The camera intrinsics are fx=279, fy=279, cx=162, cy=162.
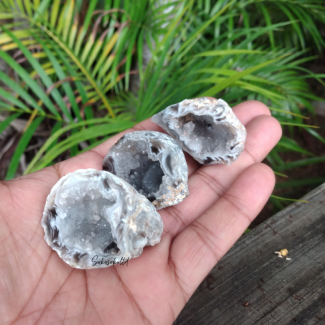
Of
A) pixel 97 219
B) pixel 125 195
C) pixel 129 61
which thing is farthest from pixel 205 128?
pixel 129 61

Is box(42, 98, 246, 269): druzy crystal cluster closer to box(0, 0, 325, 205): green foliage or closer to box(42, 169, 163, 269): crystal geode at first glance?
box(42, 169, 163, 269): crystal geode

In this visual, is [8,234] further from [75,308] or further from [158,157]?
[158,157]

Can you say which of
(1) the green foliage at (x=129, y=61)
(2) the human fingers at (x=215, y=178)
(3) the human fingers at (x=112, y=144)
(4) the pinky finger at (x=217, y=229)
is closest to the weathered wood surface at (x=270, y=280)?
(4) the pinky finger at (x=217, y=229)

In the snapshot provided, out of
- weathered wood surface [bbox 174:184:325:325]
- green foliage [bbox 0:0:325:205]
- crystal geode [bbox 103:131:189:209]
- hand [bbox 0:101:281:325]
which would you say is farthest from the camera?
green foliage [bbox 0:0:325:205]

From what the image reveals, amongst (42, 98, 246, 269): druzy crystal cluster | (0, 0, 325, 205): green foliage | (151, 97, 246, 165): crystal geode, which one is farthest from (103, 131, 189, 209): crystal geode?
(0, 0, 325, 205): green foliage

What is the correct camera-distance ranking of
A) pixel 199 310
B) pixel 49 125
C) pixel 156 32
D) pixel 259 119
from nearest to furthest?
pixel 199 310
pixel 259 119
pixel 156 32
pixel 49 125

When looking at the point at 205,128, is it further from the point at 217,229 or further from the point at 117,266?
the point at 117,266

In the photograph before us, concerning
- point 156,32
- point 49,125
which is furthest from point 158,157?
point 49,125
